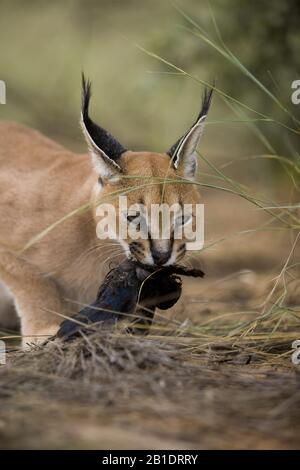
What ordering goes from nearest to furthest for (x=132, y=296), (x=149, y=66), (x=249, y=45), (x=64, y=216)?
(x=132, y=296) → (x=64, y=216) → (x=249, y=45) → (x=149, y=66)

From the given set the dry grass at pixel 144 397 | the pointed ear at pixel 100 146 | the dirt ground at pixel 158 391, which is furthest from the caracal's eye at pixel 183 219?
the dry grass at pixel 144 397

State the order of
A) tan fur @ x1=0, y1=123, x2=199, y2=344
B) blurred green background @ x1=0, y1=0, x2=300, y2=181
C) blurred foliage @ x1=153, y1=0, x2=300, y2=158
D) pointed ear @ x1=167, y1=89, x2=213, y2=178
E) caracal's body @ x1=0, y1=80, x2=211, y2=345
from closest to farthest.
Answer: pointed ear @ x1=167, y1=89, x2=213, y2=178 < caracal's body @ x1=0, y1=80, x2=211, y2=345 < tan fur @ x1=0, y1=123, x2=199, y2=344 < blurred foliage @ x1=153, y1=0, x2=300, y2=158 < blurred green background @ x1=0, y1=0, x2=300, y2=181

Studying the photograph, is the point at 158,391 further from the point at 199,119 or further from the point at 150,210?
the point at 199,119

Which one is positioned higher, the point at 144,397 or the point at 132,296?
the point at 132,296

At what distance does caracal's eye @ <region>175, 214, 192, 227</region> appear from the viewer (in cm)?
372

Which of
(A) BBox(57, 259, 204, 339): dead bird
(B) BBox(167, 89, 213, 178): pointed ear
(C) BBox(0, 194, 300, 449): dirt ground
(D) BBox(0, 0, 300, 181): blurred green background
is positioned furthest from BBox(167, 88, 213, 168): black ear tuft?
(C) BBox(0, 194, 300, 449): dirt ground

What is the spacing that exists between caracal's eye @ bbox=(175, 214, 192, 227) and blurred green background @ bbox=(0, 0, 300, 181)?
1.70ft

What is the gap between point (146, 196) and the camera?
12.0ft

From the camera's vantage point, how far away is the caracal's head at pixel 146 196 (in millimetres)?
3566

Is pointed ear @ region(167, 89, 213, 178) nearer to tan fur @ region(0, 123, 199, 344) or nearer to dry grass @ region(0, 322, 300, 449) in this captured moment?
tan fur @ region(0, 123, 199, 344)

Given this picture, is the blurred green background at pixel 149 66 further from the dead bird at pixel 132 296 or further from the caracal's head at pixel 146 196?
the dead bird at pixel 132 296

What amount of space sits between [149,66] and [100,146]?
4051 millimetres

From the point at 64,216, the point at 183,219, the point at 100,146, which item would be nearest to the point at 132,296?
the point at 183,219
